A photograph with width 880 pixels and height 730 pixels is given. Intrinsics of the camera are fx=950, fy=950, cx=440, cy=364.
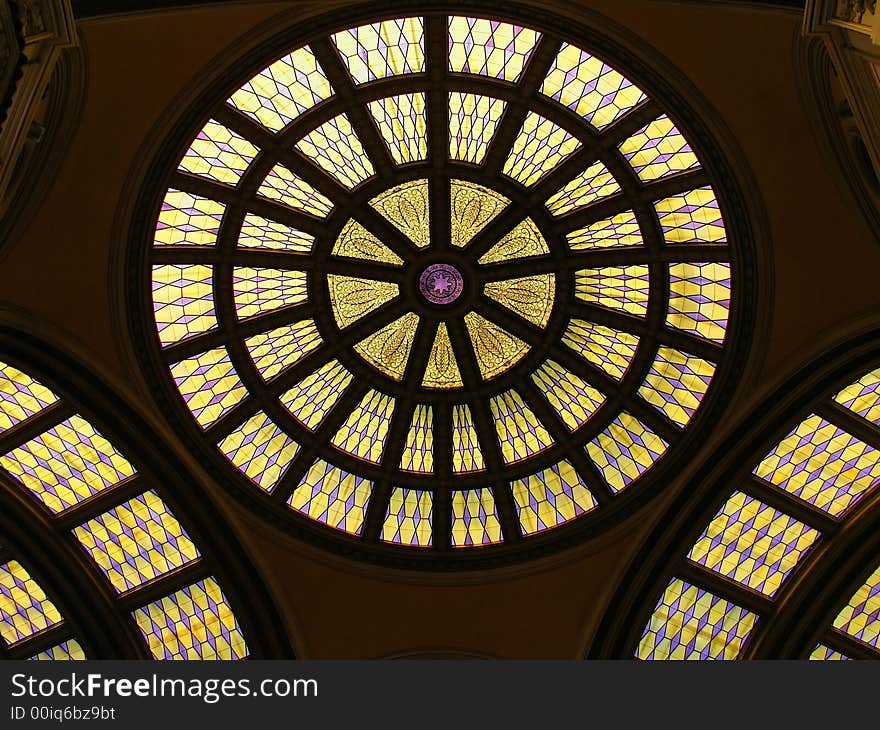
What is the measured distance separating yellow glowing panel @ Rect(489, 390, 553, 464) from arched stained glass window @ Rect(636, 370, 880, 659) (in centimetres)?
391

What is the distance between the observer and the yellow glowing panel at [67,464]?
61.5 feet

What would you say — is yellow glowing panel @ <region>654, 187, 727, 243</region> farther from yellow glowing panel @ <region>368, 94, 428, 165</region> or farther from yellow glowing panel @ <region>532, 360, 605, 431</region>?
yellow glowing panel @ <region>368, 94, 428, 165</region>

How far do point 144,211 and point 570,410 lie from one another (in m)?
9.37

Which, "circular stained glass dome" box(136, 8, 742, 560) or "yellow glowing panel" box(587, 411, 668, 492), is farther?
"yellow glowing panel" box(587, 411, 668, 492)

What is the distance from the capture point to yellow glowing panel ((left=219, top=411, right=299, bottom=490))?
1945 centimetres

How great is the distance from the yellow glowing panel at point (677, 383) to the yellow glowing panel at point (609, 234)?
2402 millimetres

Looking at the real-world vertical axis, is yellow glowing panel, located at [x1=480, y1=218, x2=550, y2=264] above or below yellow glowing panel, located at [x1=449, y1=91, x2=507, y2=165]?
below

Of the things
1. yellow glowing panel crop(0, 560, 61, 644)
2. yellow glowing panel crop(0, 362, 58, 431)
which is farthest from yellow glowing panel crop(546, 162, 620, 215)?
yellow glowing panel crop(0, 560, 61, 644)

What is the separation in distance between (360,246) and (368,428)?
400 centimetres

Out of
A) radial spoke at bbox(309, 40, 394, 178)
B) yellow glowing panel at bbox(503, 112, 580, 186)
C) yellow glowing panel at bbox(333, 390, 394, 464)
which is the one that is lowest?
yellow glowing panel at bbox(333, 390, 394, 464)

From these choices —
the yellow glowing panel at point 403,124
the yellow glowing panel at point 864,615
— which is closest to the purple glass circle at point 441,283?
the yellow glowing panel at point 403,124

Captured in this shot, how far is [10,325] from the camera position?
16.9 metres

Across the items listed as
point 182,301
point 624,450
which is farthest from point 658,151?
point 182,301

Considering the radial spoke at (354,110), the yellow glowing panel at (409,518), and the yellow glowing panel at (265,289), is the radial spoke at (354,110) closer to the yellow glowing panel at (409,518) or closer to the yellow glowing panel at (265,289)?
the yellow glowing panel at (265,289)
